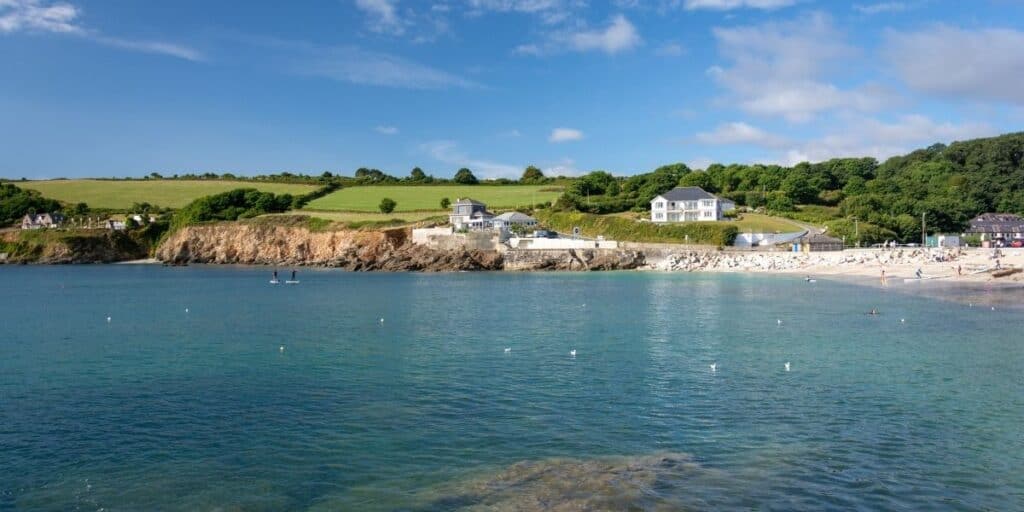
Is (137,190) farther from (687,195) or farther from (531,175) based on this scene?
(687,195)

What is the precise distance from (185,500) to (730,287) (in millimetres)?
44472

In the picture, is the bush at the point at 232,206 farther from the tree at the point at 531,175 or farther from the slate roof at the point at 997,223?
the slate roof at the point at 997,223

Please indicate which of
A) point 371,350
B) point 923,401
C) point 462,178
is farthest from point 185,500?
point 462,178

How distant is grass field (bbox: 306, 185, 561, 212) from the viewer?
105125mm

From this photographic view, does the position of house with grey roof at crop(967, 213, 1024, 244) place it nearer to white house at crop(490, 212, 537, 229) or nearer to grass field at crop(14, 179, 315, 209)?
white house at crop(490, 212, 537, 229)

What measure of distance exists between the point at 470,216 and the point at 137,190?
7368 centimetres

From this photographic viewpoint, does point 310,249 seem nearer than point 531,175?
Yes

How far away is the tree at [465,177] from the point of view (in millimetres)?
137000

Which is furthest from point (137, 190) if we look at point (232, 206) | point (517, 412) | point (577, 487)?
point (577, 487)

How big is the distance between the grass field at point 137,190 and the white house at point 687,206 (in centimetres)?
5980

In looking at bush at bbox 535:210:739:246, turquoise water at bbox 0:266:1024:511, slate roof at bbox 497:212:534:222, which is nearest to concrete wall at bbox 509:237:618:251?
bush at bbox 535:210:739:246

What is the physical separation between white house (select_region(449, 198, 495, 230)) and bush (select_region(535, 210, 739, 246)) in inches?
347

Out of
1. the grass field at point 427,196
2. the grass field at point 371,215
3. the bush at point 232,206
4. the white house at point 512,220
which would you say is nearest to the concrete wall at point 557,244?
the white house at point 512,220

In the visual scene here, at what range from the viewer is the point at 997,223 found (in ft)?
298
